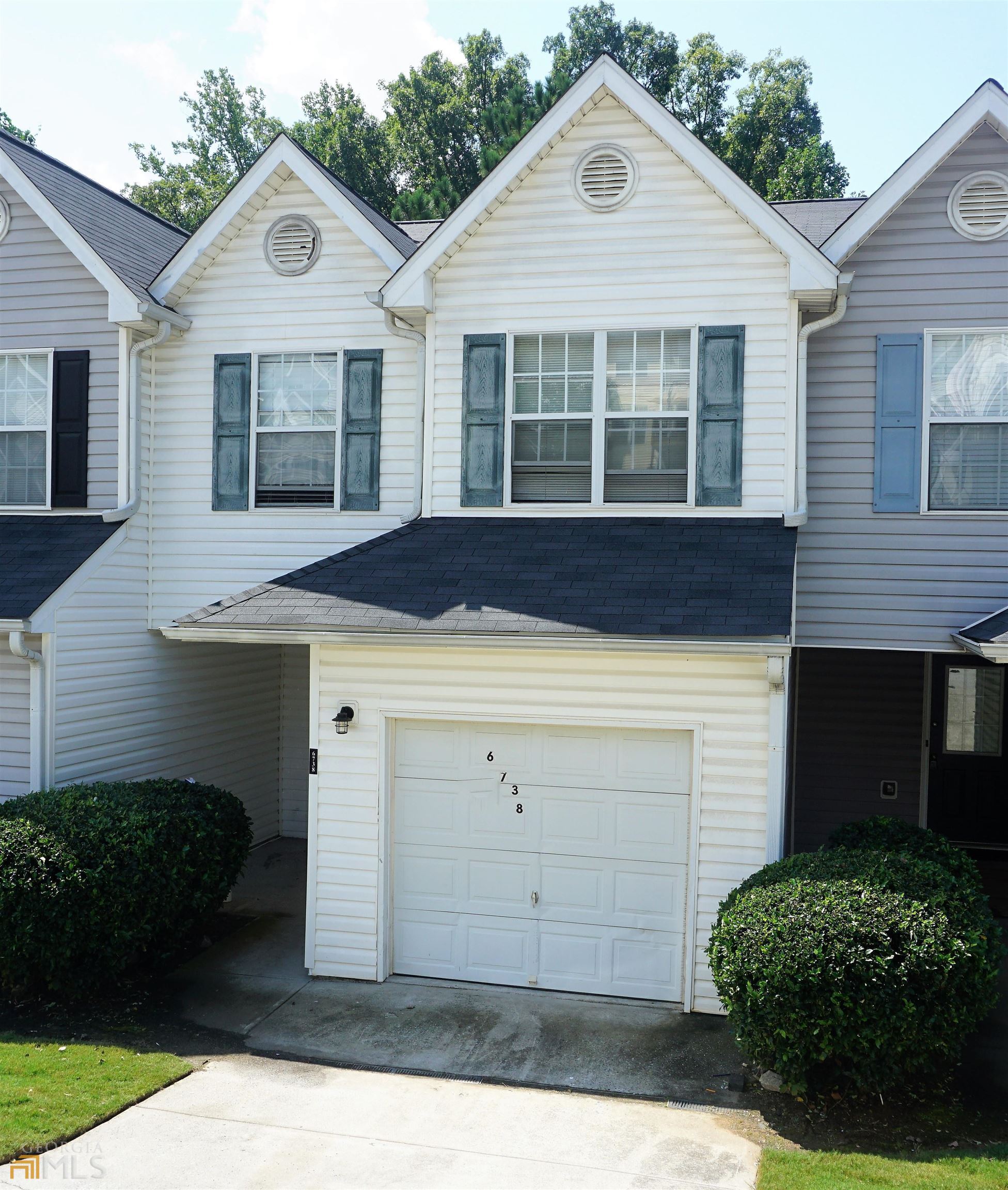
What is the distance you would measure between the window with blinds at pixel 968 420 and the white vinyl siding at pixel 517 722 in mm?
3104

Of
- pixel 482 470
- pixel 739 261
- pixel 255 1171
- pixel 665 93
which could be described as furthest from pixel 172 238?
pixel 665 93

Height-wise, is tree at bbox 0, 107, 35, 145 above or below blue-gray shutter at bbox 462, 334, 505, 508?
above

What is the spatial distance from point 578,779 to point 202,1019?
3.46m

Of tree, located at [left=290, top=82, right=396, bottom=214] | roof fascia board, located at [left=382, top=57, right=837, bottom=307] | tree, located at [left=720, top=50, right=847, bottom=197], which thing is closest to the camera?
roof fascia board, located at [left=382, top=57, right=837, bottom=307]

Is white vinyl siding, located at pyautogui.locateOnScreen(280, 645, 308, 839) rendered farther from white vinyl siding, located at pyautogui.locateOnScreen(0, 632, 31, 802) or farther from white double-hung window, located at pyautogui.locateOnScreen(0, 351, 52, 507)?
white vinyl siding, located at pyautogui.locateOnScreen(0, 632, 31, 802)

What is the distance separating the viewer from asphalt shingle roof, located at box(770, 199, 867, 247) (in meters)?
11.2

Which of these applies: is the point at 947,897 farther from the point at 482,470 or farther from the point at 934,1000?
the point at 482,470

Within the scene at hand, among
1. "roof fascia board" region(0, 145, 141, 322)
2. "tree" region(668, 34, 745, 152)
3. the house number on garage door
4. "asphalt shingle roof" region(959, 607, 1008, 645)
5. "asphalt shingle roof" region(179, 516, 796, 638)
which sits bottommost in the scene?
the house number on garage door

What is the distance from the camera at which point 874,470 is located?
9617 millimetres

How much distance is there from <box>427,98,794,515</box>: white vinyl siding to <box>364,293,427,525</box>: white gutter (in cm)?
11

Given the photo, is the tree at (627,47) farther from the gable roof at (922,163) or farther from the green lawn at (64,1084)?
the green lawn at (64,1084)

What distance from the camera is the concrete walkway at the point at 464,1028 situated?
7062 mm

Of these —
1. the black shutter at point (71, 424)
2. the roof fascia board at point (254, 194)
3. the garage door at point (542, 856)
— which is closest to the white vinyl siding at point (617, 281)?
the roof fascia board at point (254, 194)

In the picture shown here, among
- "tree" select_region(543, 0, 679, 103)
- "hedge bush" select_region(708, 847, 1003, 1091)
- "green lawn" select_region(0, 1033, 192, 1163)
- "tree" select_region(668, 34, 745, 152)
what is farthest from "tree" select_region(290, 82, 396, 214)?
"hedge bush" select_region(708, 847, 1003, 1091)
